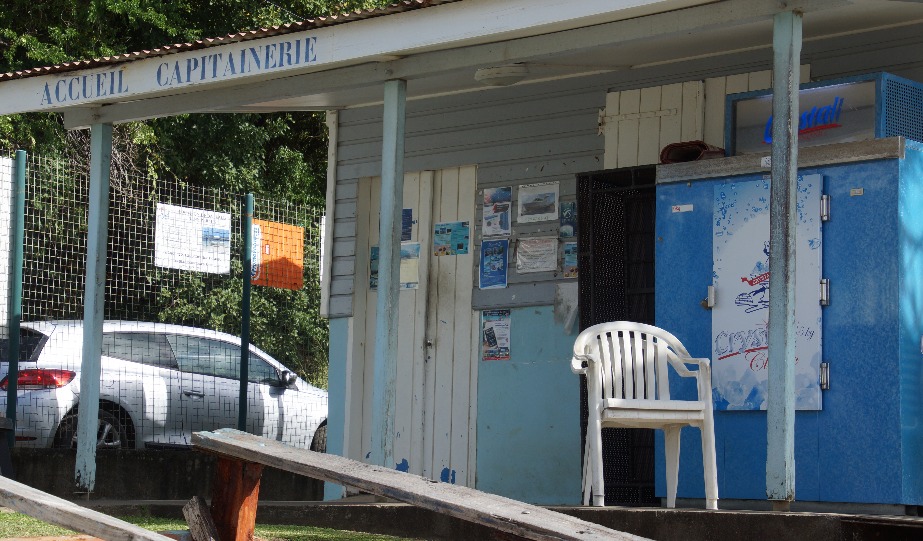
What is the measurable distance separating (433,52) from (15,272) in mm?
3973

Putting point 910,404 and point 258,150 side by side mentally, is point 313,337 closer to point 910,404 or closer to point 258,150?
point 258,150

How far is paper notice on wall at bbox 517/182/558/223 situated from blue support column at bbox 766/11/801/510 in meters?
3.08

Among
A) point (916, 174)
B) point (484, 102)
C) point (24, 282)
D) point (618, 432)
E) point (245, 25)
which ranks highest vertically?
point (245, 25)

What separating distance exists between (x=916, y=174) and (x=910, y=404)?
1245mm

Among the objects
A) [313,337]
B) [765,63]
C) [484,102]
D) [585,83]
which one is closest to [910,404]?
[765,63]

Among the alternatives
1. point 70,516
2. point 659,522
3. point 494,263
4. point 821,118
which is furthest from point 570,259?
point 70,516

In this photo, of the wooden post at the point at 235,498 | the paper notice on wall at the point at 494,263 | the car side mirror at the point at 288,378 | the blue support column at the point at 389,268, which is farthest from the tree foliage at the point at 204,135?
the wooden post at the point at 235,498

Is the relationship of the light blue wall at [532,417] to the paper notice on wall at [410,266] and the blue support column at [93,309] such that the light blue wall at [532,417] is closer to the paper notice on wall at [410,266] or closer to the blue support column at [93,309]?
the paper notice on wall at [410,266]

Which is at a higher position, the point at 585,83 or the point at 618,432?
the point at 585,83

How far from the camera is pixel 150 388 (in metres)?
12.1

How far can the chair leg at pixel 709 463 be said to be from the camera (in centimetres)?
768

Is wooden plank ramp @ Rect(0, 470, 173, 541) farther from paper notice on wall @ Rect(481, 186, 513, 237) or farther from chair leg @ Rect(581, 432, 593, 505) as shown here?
paper notice on wall @ Rect(481, 186, 513, 237)

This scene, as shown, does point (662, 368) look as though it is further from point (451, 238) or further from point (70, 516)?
point (70, 516)

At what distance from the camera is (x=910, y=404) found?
25.0ft
